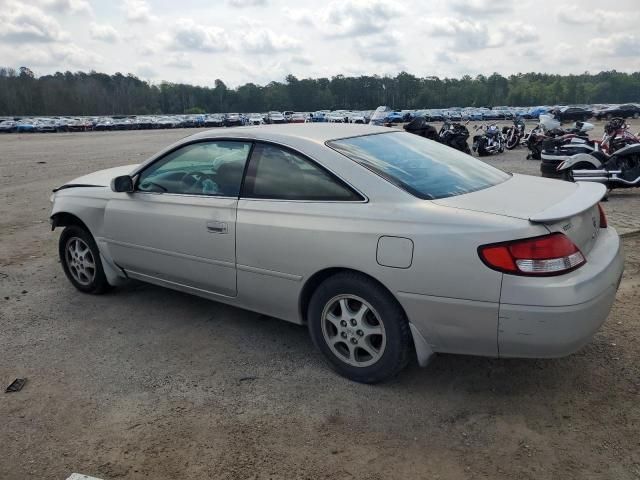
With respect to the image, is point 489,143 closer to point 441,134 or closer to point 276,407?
point 441,134

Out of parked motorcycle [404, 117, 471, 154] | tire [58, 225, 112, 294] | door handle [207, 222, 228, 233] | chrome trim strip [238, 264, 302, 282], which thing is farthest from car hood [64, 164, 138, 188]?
parked motorcycle [404, 117, 471, 154]

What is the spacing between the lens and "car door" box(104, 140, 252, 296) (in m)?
3.84

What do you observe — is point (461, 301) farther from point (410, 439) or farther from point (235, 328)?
point (235, 328)

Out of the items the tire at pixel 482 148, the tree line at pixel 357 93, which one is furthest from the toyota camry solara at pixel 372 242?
the tree line at pixel 357 93

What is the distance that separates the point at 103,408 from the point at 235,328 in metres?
1.28

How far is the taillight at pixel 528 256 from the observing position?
8.87 feet

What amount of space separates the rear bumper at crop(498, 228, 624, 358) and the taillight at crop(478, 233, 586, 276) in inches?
1.8

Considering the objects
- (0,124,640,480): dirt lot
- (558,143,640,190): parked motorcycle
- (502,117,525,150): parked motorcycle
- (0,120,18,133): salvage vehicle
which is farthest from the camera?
(0,120,18,133): salvage vehicle

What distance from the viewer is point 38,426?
307 cm

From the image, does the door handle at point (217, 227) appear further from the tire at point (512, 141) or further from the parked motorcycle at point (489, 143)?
the tire at point (512, 141)

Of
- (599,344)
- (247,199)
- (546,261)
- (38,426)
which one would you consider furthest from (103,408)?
(599,344)

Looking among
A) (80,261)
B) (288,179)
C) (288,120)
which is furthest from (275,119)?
(288,179)

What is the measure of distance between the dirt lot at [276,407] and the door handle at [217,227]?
2.83 ft

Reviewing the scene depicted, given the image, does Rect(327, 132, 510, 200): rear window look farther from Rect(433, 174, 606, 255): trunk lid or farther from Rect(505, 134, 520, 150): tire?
Rect(505, 134, 520, 150): tire
